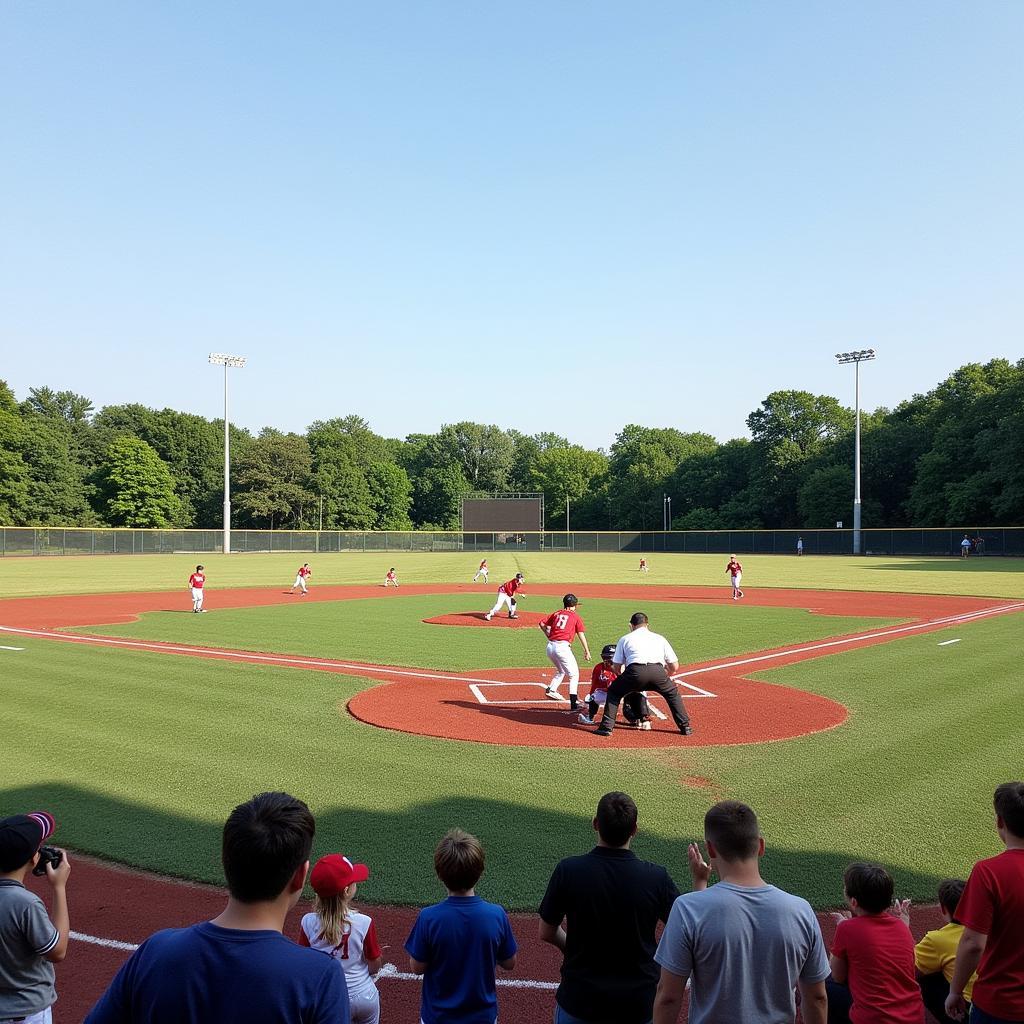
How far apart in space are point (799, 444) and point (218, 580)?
253 ft

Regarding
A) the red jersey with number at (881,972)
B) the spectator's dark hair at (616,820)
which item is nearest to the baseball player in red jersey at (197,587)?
the spectator's dark hair at (616,820)

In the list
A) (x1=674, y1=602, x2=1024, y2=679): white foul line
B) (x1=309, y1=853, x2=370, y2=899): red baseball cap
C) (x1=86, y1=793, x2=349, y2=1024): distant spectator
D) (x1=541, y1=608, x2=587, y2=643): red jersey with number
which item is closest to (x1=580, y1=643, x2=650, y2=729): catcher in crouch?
(x1=541, y1=608, x2=587, y2=643): red jersey with number

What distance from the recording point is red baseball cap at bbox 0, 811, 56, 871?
12.9ft

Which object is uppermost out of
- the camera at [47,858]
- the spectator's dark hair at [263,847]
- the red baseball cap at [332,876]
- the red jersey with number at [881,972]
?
the spectator's dark hair at [263,847]

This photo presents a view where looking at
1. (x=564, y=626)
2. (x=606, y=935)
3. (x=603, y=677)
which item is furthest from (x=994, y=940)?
(x=564, y=626)

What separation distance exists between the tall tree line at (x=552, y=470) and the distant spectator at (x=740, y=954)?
79027mm

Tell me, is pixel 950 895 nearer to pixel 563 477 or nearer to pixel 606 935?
pixel 606 935

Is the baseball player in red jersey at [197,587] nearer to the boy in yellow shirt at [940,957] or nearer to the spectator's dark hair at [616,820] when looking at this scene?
the spectator's dark hair at [616,820]

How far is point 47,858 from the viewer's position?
3939 mm

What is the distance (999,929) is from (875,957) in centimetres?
60

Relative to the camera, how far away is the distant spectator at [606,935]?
4.06 metres

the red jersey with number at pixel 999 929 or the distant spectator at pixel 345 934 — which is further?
the distant spectator at pixel 345 934

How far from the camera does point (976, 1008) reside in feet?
13.1

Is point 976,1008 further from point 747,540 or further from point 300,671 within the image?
point 747,540
